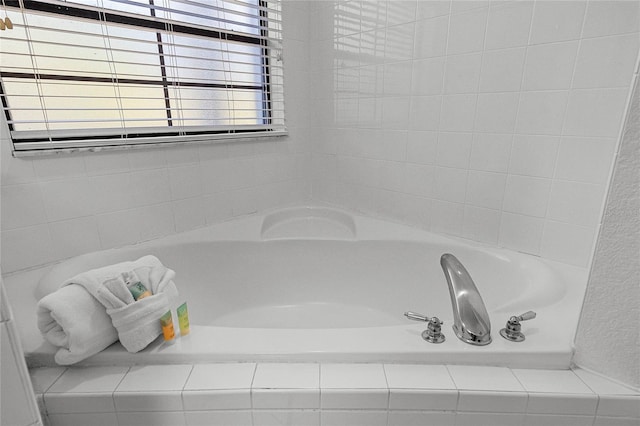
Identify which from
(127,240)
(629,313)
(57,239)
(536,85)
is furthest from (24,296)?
(536,85)

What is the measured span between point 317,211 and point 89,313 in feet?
3.92

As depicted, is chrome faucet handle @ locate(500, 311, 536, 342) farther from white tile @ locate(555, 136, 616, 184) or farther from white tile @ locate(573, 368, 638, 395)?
white tile @ locate(555, 136, 616, 184)

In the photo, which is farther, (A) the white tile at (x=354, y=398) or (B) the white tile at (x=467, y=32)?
(B) the white tile at (x=467, y=32)

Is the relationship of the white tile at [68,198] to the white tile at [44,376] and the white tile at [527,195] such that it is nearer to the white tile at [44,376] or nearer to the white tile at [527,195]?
the white tile at [44,376]

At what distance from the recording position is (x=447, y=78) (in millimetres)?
1302

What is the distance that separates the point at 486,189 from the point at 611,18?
611 mm

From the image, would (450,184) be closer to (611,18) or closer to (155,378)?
(611,18)

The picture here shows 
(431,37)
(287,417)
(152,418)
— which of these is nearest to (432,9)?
(431,37)

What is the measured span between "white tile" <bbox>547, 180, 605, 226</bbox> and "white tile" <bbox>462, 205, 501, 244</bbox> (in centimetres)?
19

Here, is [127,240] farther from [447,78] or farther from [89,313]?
[447,78]

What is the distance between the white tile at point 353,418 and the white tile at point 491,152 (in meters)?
0.97

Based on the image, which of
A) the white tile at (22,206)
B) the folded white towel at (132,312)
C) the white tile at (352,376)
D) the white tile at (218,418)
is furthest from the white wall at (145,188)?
the white tile at (352,376)

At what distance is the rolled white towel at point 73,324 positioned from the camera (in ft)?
2.39

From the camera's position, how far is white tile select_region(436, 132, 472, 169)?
1.32m
